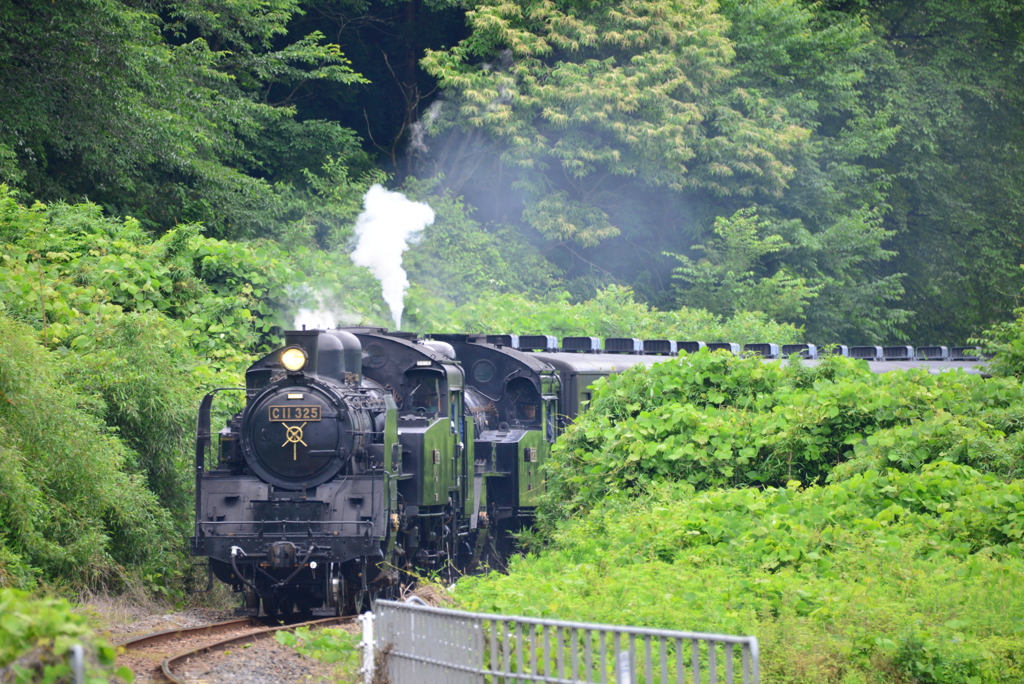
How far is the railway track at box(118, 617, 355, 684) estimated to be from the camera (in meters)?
7.61

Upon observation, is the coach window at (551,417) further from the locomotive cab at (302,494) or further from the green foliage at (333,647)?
the green foliage at (333,647)

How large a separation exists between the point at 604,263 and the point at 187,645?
24.1 meters

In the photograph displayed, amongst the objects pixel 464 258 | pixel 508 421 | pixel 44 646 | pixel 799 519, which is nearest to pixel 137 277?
pixel 508 421

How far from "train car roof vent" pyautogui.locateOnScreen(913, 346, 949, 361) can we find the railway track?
15926mm

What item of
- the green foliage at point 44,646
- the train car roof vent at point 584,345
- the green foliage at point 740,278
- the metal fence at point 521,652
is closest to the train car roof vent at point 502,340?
the train car roof vent at point 584,345

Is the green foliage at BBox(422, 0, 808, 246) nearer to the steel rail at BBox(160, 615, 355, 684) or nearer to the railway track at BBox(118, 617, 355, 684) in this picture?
the steel rail at BBox(160, 615, 355, 684)

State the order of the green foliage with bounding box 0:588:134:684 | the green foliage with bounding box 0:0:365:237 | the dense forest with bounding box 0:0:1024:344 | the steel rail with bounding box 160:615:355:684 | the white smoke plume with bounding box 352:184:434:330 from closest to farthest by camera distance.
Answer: the green foliage with bounding box 0:588:134:684
the steel rail with bounding box 160:615:355:684
the white smoke plume with bounding box 352:184:434:330
the green foliage with bounding box 0:0:365:237
the dense forest with bounding box 0:0:1024:344

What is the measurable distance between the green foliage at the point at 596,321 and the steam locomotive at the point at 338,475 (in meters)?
10.3

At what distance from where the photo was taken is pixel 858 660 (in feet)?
21.5

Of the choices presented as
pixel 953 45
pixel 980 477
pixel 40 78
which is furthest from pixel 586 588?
pixel 953 45

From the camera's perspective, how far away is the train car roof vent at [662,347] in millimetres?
17642

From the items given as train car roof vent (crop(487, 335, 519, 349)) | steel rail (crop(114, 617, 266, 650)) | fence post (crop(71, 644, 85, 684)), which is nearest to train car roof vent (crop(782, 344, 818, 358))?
train car roof vent (crop(487, 335, 519, 349))

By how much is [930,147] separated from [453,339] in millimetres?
27184

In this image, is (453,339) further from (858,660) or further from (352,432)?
(858,660)
